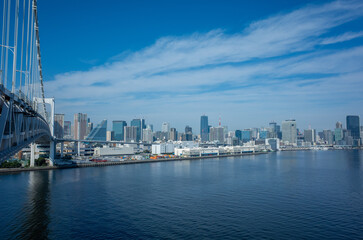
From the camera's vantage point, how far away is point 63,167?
23266mm

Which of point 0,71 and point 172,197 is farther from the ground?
point 0,71

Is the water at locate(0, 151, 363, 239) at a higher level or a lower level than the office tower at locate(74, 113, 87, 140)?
lower

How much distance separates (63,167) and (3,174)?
574 cm

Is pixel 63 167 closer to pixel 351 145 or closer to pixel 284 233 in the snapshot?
pixel 284 233

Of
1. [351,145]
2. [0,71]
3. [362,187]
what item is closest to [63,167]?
[0,71]

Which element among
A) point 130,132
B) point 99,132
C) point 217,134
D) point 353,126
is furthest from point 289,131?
point 99,132

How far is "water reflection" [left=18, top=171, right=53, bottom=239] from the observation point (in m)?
6.97

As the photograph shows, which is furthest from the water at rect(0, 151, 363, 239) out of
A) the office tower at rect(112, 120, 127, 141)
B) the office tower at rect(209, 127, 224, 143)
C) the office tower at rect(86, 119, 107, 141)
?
the office tower at rect(209, 127, 224, 143)

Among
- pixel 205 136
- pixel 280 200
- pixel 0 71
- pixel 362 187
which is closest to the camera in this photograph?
pixel 0 71

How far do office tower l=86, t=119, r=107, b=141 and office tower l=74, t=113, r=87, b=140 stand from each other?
8.57 feet

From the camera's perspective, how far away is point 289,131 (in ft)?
335

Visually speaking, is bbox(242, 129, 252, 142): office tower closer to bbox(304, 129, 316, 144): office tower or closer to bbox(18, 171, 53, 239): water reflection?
bbox(304, 129, 316, 144): office tower

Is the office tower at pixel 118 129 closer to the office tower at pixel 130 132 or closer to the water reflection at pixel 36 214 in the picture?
the office tower at pixel 130 132

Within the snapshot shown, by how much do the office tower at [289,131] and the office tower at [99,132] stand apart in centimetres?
6734
